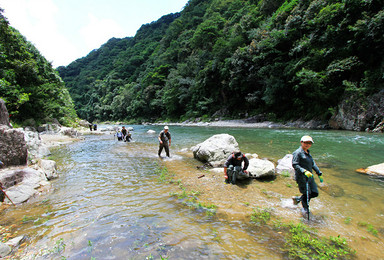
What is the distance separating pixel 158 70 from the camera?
228 feet

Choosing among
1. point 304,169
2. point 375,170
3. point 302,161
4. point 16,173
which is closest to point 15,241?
point 16,173

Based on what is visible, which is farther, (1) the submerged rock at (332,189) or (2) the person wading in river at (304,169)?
(1) the submerged rock at (332,189)

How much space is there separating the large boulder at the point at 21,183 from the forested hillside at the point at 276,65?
1017 inches

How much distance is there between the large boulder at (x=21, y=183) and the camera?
510cm

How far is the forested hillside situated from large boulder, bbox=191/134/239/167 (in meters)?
17.8

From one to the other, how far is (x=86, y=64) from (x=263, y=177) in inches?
6838

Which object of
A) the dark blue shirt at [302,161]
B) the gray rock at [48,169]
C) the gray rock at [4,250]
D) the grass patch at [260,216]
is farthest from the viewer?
the gray rock at [48,169]

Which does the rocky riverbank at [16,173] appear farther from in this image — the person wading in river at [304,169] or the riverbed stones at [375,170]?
the riverbed stones at [375,170]

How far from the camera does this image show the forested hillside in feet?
61.7

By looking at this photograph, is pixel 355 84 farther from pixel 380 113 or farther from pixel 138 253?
pixel 138 253

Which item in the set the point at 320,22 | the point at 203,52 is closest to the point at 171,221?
the point at 320,22

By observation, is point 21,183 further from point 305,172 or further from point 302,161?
point 302,161

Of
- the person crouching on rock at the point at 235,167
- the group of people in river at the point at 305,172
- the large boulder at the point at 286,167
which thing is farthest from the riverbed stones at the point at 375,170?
the person crouching on rock at the point at 235,167

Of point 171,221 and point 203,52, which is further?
point 203,52
